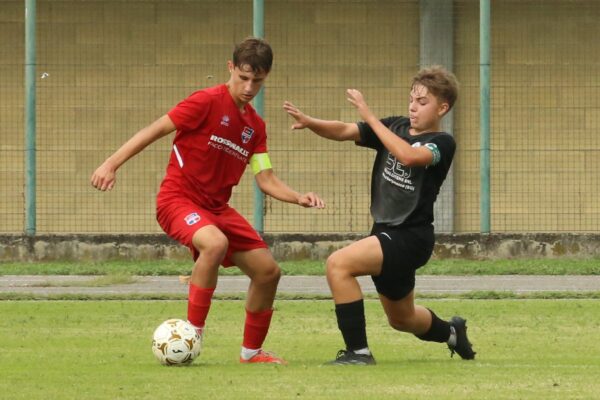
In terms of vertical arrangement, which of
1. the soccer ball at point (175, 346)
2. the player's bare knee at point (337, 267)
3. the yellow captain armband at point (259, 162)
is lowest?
the soccer ball at point (175, 346)

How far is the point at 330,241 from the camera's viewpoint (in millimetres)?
19875

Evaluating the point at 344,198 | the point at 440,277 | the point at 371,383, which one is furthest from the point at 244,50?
the point at 344,198


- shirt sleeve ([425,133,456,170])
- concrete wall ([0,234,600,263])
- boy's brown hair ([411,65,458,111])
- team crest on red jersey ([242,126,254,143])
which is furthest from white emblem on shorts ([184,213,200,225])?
concrete wall ([0,234,600,263])

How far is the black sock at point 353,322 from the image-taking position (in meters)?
8.56

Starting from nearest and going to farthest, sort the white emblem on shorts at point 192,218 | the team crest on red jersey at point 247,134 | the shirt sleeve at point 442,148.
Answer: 1. the shirt sleeve at point 442,148
2. the white emblem on shorts at point 192,218
3. the team crest on red jersey at point 247,134

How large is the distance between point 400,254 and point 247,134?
1.29 m

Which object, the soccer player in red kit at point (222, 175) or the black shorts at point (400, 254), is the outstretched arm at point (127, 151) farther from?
the black shorts at point (400, 254)

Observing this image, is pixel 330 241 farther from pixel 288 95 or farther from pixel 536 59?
pixel 536 59

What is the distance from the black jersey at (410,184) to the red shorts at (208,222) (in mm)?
787

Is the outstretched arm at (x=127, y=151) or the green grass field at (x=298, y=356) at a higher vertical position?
the outstretched arm at (x=127, y=151)

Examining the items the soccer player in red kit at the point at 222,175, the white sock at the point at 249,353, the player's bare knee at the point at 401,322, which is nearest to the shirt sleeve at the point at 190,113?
the soccer player in red kit at the point at 222,175

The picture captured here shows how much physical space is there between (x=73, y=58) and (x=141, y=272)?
5505 millimetres

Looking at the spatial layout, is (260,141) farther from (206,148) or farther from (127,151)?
(127,151)

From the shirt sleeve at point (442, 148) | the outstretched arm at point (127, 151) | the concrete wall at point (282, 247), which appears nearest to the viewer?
the outstretched arm at point (127, 151)
